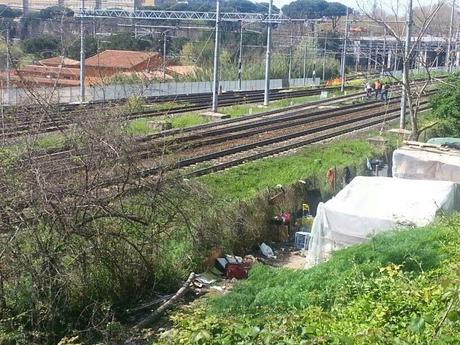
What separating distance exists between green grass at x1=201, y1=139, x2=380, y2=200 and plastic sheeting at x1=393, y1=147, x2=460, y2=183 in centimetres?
189

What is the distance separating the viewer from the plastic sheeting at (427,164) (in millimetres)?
16219

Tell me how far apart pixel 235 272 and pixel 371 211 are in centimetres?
267

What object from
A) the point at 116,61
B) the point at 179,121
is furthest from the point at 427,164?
the point at 116,61

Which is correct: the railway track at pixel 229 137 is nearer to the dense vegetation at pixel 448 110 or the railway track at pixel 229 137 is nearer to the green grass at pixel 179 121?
the green grass at pixel 179 121

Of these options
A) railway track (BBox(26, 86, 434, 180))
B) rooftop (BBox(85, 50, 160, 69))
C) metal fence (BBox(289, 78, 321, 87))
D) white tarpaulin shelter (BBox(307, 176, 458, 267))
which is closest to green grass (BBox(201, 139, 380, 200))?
railway track (BBox(26, 86, 434, 180))

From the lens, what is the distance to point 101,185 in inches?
389

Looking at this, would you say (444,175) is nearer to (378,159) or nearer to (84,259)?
(378,159)

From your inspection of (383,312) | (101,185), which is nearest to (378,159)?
(101,185)

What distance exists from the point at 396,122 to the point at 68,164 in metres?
23.9

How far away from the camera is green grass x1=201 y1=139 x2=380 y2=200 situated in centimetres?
1644

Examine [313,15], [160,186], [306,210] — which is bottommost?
[306,210]

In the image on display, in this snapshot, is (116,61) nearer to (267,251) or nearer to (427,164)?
(427,164)

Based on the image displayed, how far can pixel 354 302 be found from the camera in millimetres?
7844

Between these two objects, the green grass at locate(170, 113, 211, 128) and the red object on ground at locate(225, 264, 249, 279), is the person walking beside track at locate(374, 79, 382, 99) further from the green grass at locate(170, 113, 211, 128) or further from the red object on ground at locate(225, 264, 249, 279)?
the red object on ground at locate(225, 264, 249, 279)
